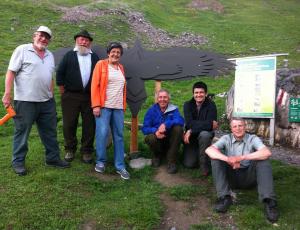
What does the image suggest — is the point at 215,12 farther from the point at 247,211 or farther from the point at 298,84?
the point at 247,211

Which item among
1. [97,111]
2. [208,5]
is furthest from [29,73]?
[208,5]

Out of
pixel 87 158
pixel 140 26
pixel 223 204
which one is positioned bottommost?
pixel 223 204

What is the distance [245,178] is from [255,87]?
4.67 metres

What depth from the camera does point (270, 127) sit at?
1052 centimetres

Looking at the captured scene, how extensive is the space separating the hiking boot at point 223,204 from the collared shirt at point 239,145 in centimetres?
57

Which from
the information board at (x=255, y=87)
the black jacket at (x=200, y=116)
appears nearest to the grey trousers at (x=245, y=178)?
the black jacket at (x=200, y=116)

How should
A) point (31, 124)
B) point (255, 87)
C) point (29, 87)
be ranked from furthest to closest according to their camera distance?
1. point (255, 87)
2. point (31, 124)
3. point (29, 87)

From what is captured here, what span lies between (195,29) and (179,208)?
22.9 meters

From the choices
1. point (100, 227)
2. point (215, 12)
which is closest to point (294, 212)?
point (100, 227)

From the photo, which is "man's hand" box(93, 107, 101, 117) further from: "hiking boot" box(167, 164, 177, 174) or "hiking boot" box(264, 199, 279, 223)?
"hiking boot" box(264, 199, 279, 223)

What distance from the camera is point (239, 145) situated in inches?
260

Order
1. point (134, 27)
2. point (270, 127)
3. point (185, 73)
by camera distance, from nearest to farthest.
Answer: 1. point (185, 73)
2. point (270, 127)
3. point (134, 27)

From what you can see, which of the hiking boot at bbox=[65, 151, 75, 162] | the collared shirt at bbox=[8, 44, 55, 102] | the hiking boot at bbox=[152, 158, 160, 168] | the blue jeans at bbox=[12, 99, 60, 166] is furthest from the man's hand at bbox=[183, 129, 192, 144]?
the collared shirt at bbox=[8, 44, 55, 102]

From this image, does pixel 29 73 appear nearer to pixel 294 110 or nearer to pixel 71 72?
pixel 71 72
